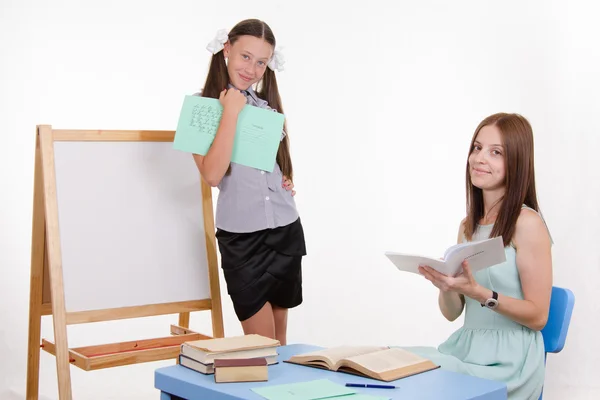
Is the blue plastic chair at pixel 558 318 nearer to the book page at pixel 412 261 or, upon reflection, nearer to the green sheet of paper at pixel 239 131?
the book page at pixel 412 261

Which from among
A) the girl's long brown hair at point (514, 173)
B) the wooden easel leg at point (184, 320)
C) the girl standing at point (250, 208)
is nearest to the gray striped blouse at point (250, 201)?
the girl standing at point (250, 208)

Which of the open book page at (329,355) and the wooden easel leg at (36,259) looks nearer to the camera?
the open book page at (329,355)

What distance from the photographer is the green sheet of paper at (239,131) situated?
2.68 m

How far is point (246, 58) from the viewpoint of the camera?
270cm

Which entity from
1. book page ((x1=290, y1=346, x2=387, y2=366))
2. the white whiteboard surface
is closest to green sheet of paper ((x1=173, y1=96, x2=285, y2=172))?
the white whiteboard surface

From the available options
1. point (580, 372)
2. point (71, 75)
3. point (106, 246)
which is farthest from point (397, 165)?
point (106, 246)

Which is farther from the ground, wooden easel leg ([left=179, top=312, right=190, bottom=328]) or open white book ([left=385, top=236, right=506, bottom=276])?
open white book ([left=385, top=236, right=506, bottom=276])

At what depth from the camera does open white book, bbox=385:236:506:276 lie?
1.96 metres

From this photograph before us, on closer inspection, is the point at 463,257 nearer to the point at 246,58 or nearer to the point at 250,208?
the point at 250,208

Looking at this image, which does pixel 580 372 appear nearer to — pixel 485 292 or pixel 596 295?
pixel 596 295

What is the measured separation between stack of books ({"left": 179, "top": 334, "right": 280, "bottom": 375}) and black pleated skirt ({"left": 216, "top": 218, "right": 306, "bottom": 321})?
65 cm

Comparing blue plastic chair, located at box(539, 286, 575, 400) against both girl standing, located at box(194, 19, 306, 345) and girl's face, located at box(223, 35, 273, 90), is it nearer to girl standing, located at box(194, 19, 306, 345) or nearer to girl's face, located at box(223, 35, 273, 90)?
girl standing, located at box(194, 19, 306, 345)

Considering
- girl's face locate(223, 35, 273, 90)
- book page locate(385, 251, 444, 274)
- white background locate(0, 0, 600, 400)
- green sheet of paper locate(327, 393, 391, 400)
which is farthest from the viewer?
white background locate(0, 0, 600, 400)

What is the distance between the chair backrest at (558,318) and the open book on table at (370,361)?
443 mm
